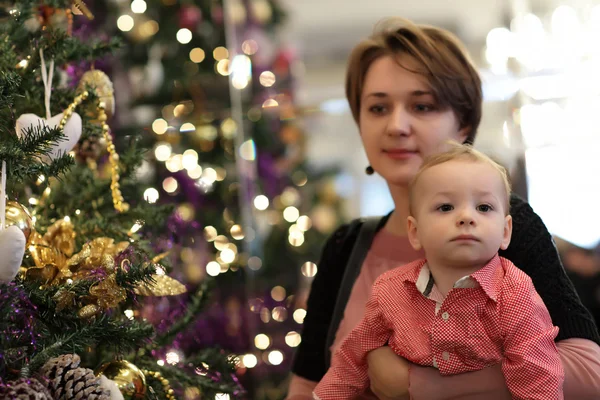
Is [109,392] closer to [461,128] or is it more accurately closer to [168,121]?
[461,128]

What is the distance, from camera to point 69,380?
106 cm

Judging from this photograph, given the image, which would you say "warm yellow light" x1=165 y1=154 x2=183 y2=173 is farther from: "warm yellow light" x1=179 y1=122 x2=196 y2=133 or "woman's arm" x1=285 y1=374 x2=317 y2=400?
"woman's arm" x1=285 y1=374 x2=317 y2=400

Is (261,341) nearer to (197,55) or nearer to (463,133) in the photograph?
(197,55)

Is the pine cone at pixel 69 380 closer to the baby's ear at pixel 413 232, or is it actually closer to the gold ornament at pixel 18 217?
the gold ornament at pixel 18 217

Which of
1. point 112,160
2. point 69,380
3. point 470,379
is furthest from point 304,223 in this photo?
point 69,380

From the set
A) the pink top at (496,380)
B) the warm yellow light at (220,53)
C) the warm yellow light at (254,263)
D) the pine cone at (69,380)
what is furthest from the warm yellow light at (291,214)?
the pine cone at (69,380)

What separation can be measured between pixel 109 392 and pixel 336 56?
3866 millimetres

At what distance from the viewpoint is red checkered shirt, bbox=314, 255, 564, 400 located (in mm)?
1154

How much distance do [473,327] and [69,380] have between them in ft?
1.97

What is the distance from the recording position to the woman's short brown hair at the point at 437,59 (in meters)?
1.58

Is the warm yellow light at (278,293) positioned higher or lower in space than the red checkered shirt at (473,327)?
lower

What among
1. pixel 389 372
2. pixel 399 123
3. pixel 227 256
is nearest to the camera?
pixel 389 372

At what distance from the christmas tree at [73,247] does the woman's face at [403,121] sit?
1.48 ft

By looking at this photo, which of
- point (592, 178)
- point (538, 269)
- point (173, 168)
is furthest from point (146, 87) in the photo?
point (538, 269)
